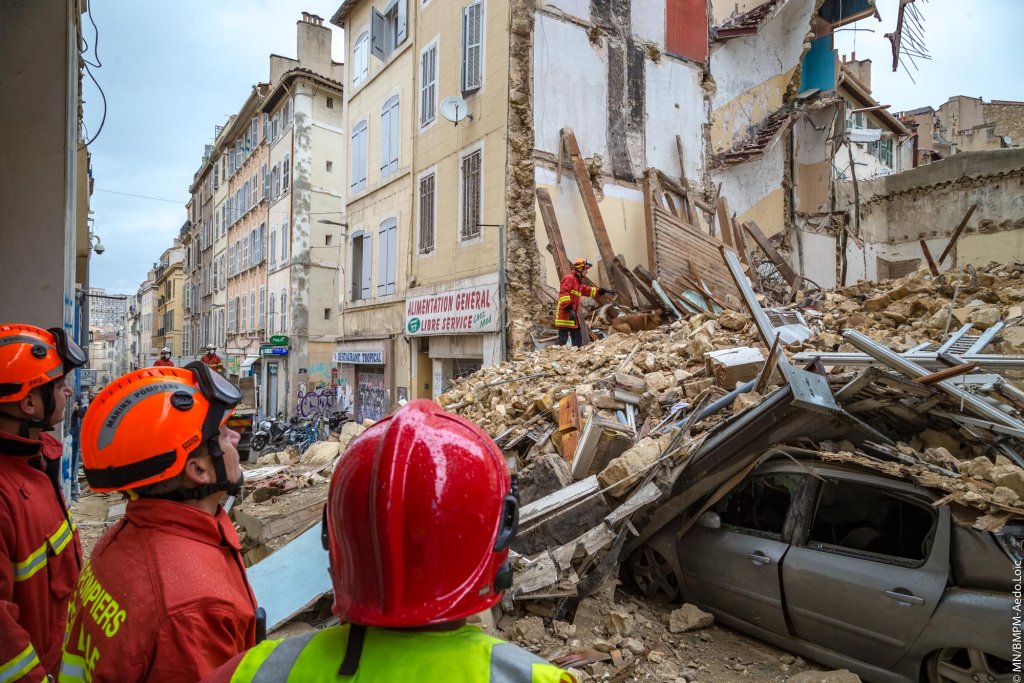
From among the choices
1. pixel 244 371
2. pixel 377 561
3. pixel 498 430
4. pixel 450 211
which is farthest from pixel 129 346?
pixel 377 561

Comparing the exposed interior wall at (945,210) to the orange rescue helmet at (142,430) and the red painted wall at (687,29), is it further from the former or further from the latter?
the orange rescue helmet at (142,430)

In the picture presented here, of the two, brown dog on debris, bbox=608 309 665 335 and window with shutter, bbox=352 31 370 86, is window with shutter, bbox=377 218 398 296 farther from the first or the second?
brown dog on debris, bbox=608 309 665 335

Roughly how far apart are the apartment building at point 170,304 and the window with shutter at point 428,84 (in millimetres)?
38266

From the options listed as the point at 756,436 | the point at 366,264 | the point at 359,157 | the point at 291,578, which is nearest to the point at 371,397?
the point at 366,264

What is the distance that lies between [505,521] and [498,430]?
5.81 meters

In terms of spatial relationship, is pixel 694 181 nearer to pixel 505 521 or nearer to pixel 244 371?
pixel 505 521

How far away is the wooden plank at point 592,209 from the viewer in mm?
12055

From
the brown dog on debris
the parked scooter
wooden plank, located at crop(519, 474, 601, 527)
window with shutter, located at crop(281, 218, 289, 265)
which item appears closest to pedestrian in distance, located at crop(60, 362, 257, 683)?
wooden plank, located at crop(519, 474, 601, 527)

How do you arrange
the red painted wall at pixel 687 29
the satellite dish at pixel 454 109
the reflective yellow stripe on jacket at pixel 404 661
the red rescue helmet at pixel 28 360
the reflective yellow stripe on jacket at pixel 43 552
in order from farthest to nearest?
the red painted wall at pixel 687 29
the satellite dish at pixel 454 109
the red rescue helmet at pixel 28 360
the reflective yellow stripe on jacket at pixel 43 552
the reflective yellow stripe on jacket at pixel 404 661

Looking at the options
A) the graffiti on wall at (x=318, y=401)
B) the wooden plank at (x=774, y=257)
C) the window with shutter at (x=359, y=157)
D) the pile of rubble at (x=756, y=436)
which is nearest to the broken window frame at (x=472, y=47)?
the window with shutter at (x=359, y=157)

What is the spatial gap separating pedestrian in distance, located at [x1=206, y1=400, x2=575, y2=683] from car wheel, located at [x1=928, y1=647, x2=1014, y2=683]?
3321 mm

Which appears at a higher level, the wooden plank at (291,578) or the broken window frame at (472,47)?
the broken window frame at (472,47)

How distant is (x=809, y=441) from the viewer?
14.2 ft

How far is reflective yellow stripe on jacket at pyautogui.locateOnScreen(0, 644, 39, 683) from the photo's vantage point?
6.23 feet
